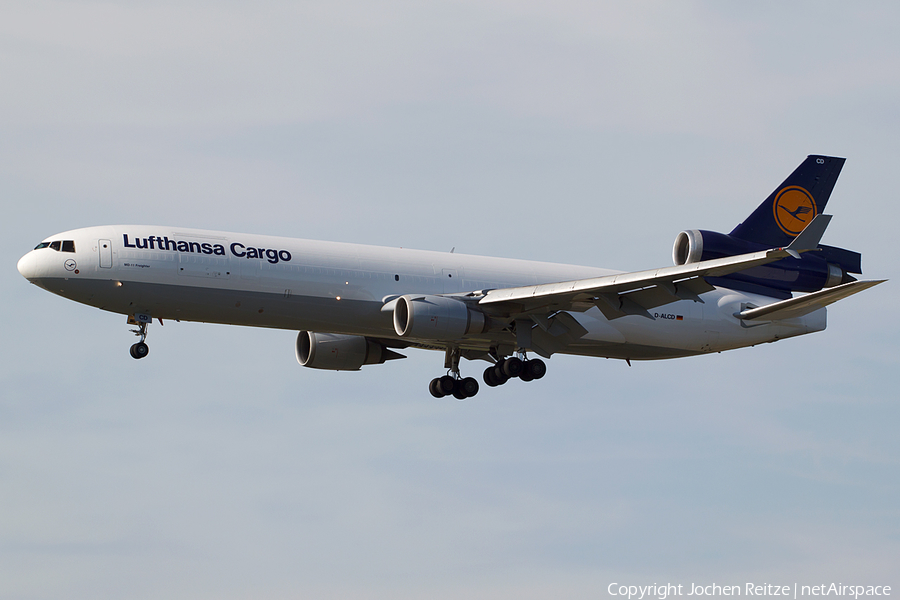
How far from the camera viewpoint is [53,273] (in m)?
38.7

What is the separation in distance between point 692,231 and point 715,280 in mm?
2743

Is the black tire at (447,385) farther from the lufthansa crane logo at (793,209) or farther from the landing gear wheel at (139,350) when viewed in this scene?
the lufthansa crane logo at (793,209)

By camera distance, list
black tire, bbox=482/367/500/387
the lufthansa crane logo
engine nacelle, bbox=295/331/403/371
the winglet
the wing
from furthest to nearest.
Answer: the lufthansa crane logo < engine nacelle, bbox=295/331/403/371 < black tire, bbox=482/367/500/387 < the wing < the winglet

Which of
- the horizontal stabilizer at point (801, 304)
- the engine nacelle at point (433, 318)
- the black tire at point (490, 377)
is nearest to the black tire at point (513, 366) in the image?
the black tire at point (490, 377)

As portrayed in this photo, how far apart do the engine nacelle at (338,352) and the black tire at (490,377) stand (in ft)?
15.7

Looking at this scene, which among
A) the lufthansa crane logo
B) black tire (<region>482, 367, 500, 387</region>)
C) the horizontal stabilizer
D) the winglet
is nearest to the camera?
the winglet

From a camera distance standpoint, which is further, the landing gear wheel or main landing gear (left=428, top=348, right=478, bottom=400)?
main landing gear (left=428, top=348, right=478, bottom=400)

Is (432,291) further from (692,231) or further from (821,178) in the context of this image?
(821,178)

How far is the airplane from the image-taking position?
3884 centimetres

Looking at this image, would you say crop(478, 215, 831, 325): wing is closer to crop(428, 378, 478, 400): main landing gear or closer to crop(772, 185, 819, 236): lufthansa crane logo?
crop(428, 378, 478, 400): main landing gear

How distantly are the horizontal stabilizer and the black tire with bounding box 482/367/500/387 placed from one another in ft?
32.2

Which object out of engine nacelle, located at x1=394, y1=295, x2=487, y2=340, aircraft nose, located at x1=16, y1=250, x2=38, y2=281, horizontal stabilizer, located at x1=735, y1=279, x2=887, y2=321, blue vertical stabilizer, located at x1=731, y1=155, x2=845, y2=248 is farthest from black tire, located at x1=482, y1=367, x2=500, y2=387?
aircraft nose, located at x1=16, y1=250, x2=38, y2=281

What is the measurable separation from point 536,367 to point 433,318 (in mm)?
5931

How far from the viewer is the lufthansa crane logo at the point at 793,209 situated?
157 feet
